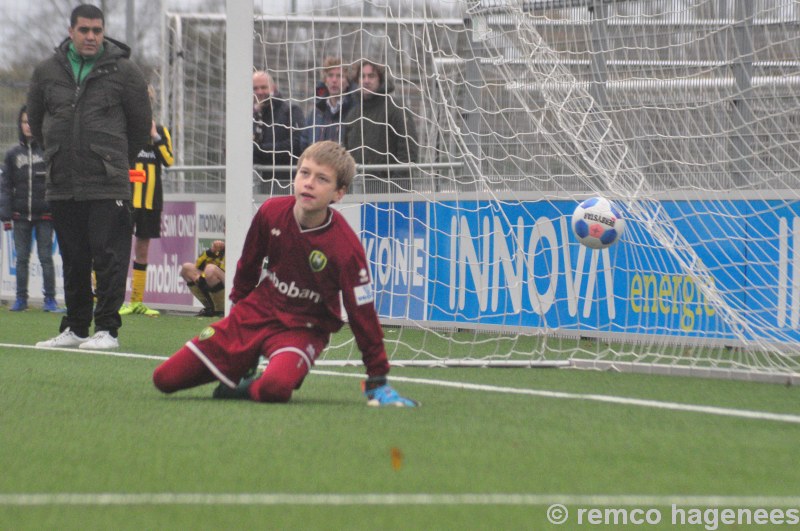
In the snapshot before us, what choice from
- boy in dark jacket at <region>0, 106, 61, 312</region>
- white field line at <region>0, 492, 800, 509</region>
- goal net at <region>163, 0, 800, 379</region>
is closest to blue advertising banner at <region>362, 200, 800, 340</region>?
goal net at <region>163, 0, 800, 379</region>

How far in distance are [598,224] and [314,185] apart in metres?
2.30

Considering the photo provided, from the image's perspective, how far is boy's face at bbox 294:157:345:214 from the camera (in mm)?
5117

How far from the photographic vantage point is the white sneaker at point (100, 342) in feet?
25.4

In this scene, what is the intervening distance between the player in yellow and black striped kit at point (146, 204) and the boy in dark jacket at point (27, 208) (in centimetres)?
95

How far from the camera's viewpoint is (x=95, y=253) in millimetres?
7719

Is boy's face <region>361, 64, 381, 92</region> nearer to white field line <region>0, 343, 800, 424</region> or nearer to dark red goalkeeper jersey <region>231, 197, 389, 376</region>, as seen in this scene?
white field line <region>0, 343, 800, 424</region>

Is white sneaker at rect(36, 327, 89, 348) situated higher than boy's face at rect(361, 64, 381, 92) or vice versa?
boy's face at rect(361, 64, 381, 92)

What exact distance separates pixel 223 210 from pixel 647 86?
18.0 feet

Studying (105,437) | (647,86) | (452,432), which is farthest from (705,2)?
(105,437)

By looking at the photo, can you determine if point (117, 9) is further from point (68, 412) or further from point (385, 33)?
point (68, 412)

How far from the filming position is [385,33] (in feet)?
26.2

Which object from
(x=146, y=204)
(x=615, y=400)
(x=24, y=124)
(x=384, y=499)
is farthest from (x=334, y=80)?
(x=384, y=499)

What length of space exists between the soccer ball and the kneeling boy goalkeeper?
80.4 inches

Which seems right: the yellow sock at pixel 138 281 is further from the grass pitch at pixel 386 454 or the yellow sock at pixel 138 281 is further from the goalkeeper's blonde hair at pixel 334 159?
the goalkeeper's blonde hair at pixel 334 159
